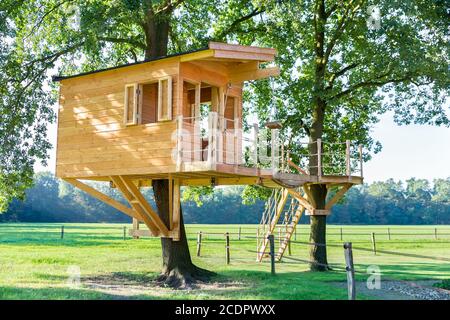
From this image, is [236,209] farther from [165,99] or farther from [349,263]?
[349,263]

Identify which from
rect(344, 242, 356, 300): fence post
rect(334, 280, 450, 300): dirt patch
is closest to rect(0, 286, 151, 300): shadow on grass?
rect(344, 242, 356, 300): fence post

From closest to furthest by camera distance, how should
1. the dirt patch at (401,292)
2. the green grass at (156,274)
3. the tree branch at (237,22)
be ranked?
1. the green grass at (156,274)
2. the dirt patch at (401,292)
3. the tree branch at (237,22)

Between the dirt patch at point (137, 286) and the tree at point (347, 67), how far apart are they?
439 cm

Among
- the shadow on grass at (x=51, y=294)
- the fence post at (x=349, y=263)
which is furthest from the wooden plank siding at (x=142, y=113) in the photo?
the fence post at (x=349, y=263)

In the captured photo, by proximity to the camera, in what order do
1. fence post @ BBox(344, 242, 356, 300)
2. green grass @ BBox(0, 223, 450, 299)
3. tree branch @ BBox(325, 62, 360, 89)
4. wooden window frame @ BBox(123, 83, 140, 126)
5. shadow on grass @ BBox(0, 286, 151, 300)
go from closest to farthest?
fence post @ BBox(344, 242, 356, 300)
shadow on grass @ BBox(0, 286, 151, 300)
green grass @ BBox(0, 223, 450, 299)
wooden window frame @ BBox(123, 83, 140, 126)
tree branch @ BBox(325, 62, 360, 89)

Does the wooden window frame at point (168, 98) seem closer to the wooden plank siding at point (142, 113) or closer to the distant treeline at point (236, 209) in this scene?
the wooden plank siding at point (142, 113)

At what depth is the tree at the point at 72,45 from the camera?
1675cm

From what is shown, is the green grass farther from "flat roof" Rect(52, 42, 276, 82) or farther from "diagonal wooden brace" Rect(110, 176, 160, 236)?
"flat roof" Rect(52, 42, 276, 82)

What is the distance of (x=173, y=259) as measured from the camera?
56.2 feet

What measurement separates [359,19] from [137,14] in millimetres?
8093

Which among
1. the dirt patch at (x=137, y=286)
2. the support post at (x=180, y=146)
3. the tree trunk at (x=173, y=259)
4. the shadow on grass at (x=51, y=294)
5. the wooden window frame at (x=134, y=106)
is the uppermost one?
the wooden window frame at (x=134, y=106)

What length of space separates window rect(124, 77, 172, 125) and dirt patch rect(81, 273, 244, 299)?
4.39 m

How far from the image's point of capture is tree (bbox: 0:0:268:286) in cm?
1675

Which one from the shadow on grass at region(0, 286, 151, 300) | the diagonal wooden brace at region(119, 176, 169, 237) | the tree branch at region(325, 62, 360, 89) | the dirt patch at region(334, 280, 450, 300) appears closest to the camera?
the shadow on grass at region(0, 286, 151, 300)
